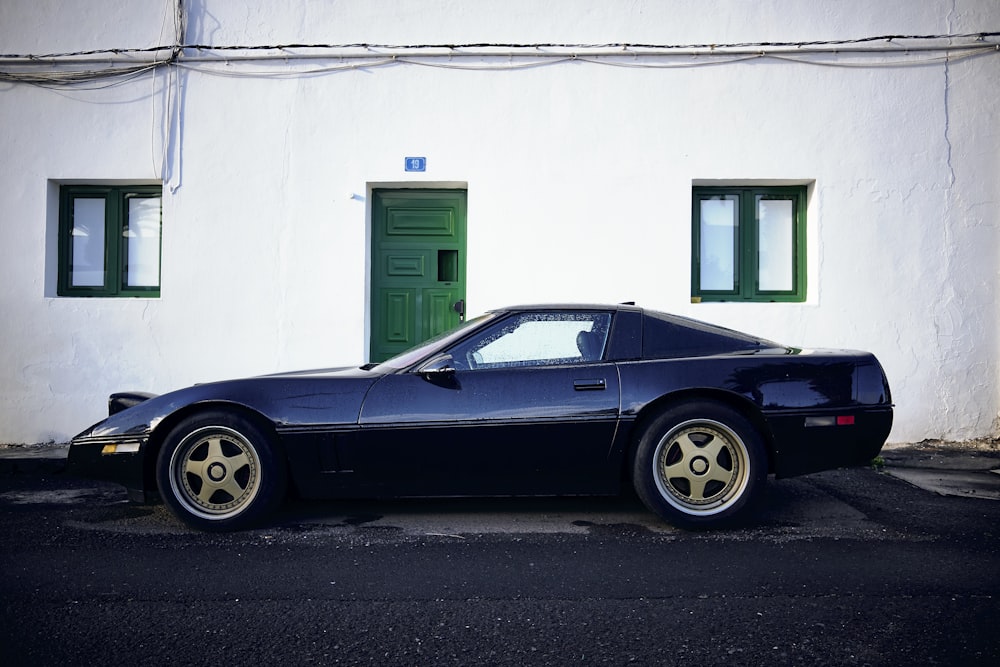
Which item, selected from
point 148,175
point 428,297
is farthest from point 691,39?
point 148,175

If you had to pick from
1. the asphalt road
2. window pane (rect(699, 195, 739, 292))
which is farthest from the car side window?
window pane (rect(699, 195, 739, 292))

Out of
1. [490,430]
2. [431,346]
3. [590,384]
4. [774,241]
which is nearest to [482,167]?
[774,241]

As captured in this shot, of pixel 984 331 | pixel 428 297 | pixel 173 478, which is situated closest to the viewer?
pixel 173 478

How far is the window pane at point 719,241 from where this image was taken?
7.14 metres

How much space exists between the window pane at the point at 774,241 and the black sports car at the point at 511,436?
3.49 metres

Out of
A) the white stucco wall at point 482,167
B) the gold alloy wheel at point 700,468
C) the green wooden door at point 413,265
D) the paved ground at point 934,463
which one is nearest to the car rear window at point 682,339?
the gold alloy wheel at point 700,468

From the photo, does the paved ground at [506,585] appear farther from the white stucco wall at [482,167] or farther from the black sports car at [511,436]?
the white stucco wall at [482,167]

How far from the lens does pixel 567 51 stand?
6898 mm

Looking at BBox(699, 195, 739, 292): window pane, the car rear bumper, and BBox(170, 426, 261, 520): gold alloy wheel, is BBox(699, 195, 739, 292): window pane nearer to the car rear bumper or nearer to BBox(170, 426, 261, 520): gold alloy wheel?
the car rear bumper

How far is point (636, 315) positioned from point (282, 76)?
4845 millimetres

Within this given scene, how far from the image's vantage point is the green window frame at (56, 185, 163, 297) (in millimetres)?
7266

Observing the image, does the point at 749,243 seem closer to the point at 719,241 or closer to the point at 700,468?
the point at 719,241

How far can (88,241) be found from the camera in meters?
7.34

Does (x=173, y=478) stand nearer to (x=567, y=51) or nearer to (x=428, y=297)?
(x=428, y=297)
